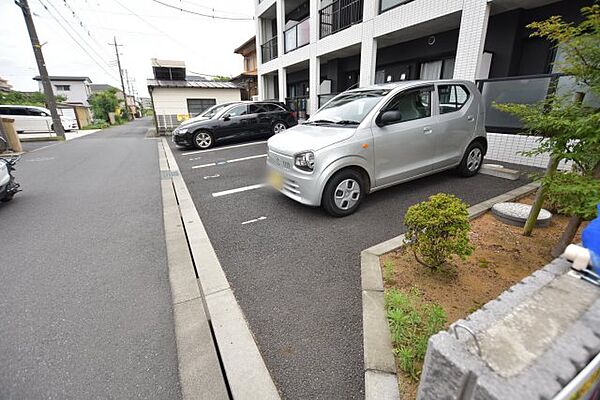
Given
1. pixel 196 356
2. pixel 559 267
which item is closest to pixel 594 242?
pixel 559 267

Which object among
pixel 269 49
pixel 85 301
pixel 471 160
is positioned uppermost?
pixel 269 49

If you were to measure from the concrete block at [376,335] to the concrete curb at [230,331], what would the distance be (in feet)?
1.93

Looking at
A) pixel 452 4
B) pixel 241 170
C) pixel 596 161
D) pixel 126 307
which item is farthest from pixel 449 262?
pixel 452 4

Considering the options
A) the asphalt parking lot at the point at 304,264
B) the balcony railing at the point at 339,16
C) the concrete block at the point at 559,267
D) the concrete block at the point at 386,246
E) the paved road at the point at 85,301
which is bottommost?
the paved road at the point at 85,301

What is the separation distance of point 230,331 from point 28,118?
22.4m

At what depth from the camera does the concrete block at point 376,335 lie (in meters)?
1.58

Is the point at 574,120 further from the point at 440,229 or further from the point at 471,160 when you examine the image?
the point at 471,160

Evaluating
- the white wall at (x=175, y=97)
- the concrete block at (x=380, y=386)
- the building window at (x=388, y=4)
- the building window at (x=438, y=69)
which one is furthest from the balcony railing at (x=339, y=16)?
the concrete block at (x=380, y=386)

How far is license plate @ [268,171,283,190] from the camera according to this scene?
3853 mm

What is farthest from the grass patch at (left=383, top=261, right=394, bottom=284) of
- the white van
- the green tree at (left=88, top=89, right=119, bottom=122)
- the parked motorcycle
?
the green tree at (left=88, top=89, right=119, bottom=122)

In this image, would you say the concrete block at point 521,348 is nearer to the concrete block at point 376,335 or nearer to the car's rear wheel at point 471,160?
the concrete block at point 376,335

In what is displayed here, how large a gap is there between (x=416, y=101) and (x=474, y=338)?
12.2 ft

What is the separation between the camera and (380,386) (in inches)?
57.7

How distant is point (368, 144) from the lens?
3488mm
